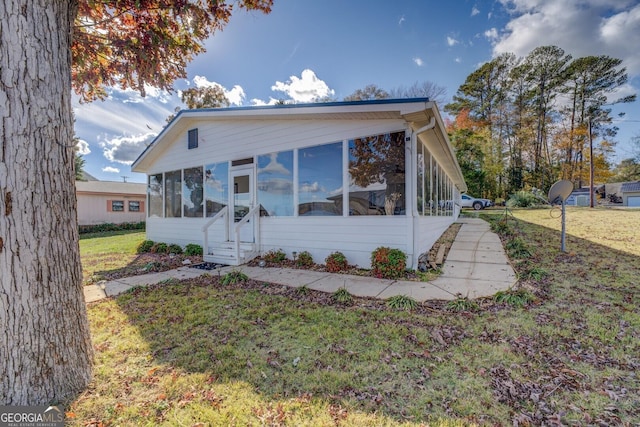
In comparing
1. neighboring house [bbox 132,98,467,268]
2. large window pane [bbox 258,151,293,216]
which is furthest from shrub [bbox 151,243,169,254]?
large window pane [bbox 258,151,293,216]

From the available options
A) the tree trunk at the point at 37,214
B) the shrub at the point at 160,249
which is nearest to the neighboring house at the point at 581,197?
the shrub at the point at 160,249

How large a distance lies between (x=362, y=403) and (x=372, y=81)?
25.3m

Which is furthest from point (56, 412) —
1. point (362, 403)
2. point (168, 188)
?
point (168, 188)

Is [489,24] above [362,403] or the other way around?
above

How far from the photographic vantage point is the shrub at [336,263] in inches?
245

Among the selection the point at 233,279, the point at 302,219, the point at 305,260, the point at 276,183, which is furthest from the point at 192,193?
the point at 305,260

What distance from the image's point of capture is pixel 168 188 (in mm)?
10414

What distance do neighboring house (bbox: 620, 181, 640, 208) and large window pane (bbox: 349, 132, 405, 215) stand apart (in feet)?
126

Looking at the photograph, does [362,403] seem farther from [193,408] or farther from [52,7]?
[52,7]

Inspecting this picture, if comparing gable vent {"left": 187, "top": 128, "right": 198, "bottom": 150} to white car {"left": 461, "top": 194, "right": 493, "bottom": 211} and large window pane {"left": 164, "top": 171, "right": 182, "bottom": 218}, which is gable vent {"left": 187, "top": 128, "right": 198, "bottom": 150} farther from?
white car {"left": 461, "top": 194, "right": 493, "bottom": 211}

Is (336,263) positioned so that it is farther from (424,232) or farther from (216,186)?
(216,186)

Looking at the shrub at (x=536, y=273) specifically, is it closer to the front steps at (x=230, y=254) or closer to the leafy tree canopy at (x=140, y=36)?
the front steps at (x=230, y=254)

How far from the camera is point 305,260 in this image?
684 cm

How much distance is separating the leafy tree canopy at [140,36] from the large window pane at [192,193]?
4.32m
